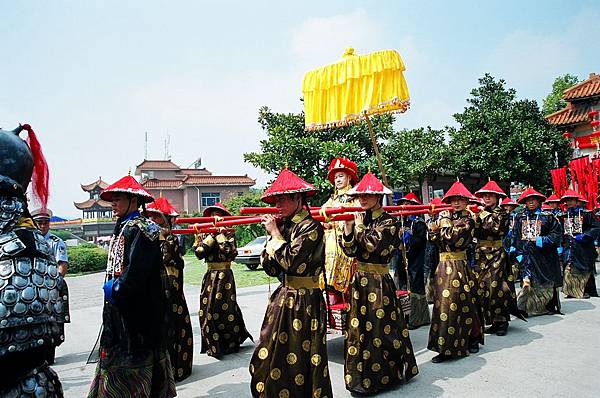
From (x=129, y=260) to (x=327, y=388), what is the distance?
191 centimetres

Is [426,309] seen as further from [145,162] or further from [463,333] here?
[145,162]

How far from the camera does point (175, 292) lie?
539 cm

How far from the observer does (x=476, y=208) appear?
6.47m

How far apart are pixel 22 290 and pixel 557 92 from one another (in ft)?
139

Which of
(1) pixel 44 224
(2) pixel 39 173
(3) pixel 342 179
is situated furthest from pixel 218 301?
(2) pixel 39 173

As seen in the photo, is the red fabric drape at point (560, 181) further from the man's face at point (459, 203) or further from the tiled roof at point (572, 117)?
the man's face at point (459, 203)

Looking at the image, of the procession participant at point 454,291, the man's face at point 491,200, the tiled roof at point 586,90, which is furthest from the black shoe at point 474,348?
the tiled roof at point 586,90

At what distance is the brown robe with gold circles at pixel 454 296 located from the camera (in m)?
5.49

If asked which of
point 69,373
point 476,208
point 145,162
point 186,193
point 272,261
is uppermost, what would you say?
point 145,162

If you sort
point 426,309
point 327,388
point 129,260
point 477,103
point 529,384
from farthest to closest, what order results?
1. point 477,103
2. point 426,309
3. point 529,384
4. point 327,388
5. point 129,260

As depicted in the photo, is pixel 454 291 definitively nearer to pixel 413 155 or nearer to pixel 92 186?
pixel 413 155

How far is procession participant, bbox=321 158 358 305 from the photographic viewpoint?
18.5 ft

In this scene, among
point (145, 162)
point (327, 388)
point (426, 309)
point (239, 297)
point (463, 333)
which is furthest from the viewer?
point (145, 162)

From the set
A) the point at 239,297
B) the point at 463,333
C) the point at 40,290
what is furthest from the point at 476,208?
the point at 239,297
